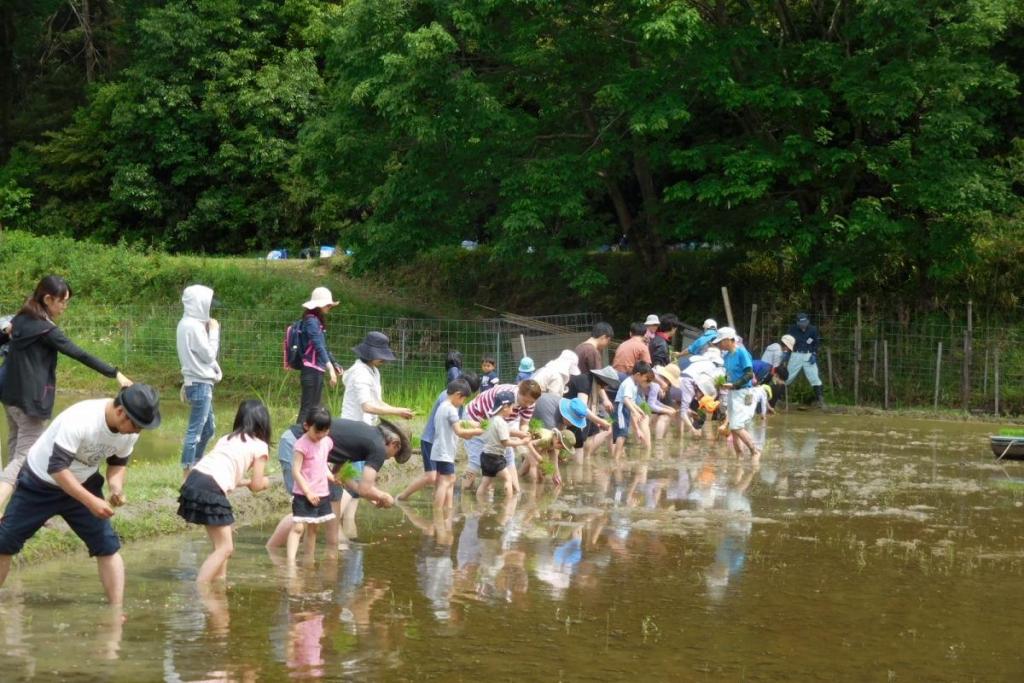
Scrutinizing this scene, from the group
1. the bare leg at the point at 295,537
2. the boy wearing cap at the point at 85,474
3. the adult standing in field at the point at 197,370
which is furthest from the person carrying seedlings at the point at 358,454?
the boy wearing cap at the point at 85,474

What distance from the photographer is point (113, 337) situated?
26.5 metres

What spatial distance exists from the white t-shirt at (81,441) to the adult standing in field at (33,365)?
53.0 inches

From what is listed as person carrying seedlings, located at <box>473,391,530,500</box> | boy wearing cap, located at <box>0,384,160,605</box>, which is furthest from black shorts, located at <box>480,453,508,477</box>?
boy wearing cap, located at <box>0,384,160,605</box>

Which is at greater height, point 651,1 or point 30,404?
point 651,1

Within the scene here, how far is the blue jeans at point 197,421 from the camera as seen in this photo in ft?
38.8

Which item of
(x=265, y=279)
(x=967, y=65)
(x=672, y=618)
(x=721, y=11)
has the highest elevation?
(x=721, y=11)

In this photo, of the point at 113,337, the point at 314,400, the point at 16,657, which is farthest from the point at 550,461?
the point at 113,337

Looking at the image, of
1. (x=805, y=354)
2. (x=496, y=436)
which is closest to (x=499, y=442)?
(x=496, y=436)

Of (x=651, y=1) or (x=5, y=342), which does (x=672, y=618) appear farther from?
(x=651, y=1)

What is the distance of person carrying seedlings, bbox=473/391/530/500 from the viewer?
42.8 ft

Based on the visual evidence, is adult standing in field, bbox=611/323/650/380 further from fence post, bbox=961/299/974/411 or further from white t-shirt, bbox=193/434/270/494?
fence post, bbox=961/299/974/411

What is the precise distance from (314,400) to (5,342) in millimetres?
3578

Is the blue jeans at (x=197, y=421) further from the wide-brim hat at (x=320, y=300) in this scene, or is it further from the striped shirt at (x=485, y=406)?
the striped shirt at (x=485, y=406)

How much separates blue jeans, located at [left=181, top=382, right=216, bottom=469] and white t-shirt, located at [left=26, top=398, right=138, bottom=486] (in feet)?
13.3
